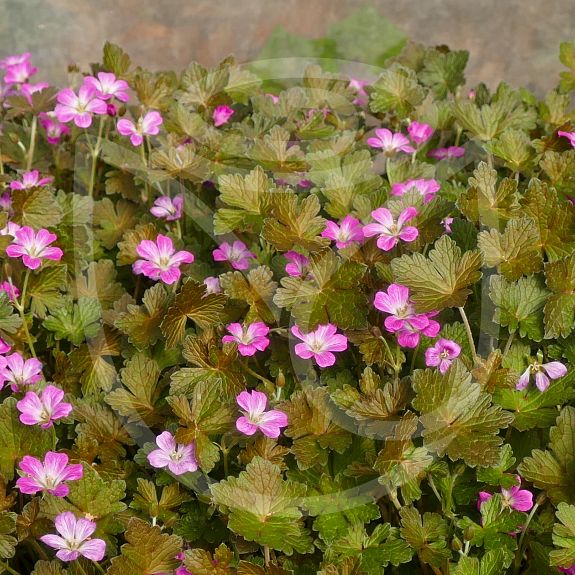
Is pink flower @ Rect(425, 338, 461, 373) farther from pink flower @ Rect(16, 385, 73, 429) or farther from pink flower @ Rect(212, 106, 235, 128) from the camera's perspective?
pink flower @ Rect(212, 106, 235, 128)

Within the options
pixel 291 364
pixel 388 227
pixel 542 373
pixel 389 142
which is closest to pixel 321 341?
pixel 291 364

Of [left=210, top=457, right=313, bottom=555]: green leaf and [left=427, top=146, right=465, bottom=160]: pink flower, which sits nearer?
[left=210, top=457, right=313, bottom=555]: green leaf

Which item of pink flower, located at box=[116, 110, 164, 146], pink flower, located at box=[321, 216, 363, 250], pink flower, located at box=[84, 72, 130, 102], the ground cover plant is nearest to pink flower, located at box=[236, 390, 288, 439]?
the ground cover plant

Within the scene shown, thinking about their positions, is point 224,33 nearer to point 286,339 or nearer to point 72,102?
point 72,102

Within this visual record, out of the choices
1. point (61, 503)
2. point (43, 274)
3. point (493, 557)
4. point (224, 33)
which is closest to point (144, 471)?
point (61, 503)

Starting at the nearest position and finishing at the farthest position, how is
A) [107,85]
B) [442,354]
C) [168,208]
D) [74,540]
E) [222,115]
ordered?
1. [74,540]
2. [442,354]
3. [168,208]
4. [107,85]
5. [222,115]

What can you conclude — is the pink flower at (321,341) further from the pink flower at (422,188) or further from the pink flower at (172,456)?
the pink flower at (422,188)

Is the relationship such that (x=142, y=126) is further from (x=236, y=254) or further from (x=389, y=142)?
(x=389, y=142)
